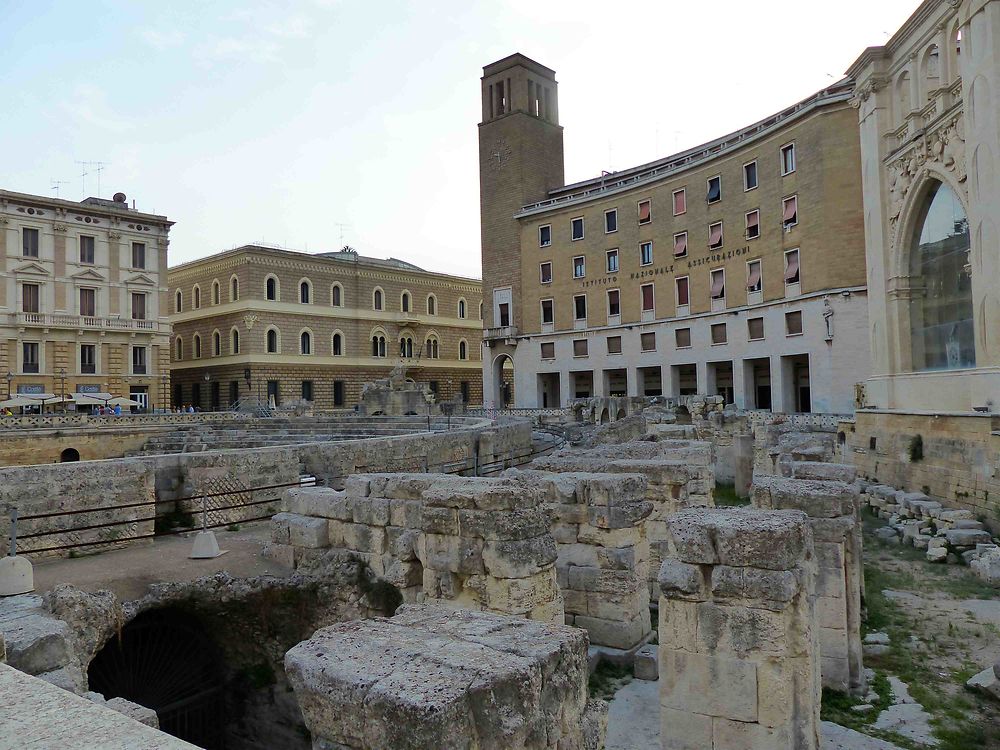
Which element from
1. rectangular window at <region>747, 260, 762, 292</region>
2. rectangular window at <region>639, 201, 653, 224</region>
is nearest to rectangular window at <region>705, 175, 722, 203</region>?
rectangular window at <region>639, 201, 653, 224</region>

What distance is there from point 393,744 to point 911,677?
6.22m

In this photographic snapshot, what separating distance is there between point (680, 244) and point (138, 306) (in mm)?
29591

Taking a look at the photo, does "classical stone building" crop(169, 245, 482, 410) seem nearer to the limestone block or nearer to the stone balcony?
the stone balcony

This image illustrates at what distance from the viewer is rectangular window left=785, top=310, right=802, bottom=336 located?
32.5 meters

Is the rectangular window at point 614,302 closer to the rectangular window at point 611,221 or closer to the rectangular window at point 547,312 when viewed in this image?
the rectangular window at point 611,221

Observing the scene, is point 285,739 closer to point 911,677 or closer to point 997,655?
point 911,677

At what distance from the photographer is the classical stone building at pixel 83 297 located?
34156 mm

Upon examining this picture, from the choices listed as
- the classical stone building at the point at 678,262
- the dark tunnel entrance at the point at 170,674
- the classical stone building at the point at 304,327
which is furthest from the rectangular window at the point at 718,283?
the dark tunnel entrance at the point at 170,674

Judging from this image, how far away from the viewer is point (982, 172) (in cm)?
1578

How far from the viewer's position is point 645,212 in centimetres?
4038

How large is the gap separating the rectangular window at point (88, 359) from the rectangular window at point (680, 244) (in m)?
31.1

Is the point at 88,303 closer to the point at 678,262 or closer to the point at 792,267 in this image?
the point at 678,262

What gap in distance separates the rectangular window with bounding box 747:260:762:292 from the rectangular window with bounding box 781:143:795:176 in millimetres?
4426

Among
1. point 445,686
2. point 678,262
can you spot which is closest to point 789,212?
point 678,262
